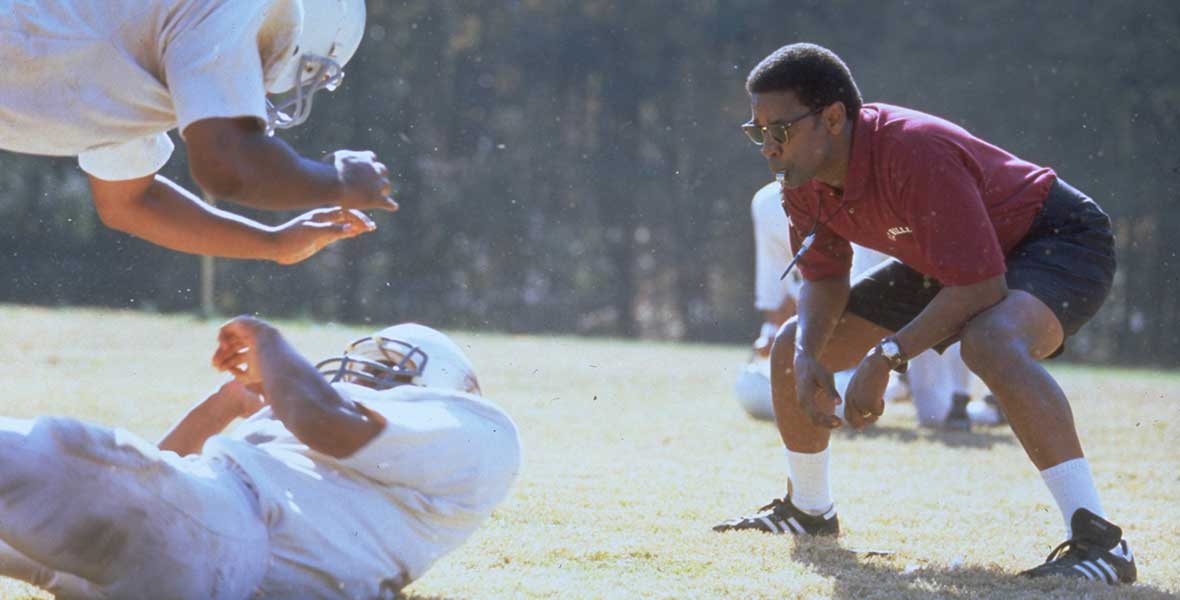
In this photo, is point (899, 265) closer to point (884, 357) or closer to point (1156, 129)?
point (884, 357)

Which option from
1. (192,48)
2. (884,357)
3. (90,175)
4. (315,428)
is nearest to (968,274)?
(884,357)

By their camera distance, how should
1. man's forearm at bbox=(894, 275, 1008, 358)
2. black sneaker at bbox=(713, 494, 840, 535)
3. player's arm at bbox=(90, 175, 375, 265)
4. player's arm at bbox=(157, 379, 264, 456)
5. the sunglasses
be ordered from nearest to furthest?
player's arm at bbox=(157, 379, 264, 456) → player's arm at bbox=(90, 175, 375, 265) → man's forearm at bbox=(894, 275, 1008, 358) → the sunglasses → black sneaker at bbox=(713, 494, 840, 535)

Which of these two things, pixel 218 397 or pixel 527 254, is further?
pixel 527 254

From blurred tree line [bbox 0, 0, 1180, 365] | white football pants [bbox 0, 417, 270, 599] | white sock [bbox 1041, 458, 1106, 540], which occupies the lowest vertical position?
blurred tree line [bbox 0, 0, 1180, 365]

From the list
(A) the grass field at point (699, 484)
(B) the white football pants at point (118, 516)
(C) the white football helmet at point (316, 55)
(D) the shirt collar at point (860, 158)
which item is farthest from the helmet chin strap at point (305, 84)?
(D) the shirt collar at point (860, 158)

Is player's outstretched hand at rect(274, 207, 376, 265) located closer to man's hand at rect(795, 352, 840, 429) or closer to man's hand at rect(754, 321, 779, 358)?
man's hand at rect(795, 352, 840, 429)

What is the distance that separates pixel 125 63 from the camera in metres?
3.02

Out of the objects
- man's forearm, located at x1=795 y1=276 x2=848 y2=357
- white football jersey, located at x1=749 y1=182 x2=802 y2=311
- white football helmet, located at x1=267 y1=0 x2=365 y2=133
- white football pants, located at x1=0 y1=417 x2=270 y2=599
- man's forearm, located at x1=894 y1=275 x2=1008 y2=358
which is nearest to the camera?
white football pants, located at x1=0 y1=417 x2=270 y2=599

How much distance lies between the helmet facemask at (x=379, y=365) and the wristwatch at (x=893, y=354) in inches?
53.6

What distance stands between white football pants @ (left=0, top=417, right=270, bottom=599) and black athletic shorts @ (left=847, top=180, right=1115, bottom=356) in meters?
2.32

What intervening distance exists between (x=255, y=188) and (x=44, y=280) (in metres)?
15.3

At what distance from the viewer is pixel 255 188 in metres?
2.96

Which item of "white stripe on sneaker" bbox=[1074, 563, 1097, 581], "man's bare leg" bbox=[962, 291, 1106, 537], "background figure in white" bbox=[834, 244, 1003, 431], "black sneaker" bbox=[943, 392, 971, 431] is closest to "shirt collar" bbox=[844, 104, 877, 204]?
"man's bare leg" bbox=[962, 291, 1106, 537]

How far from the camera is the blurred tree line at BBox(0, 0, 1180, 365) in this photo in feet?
59.1
